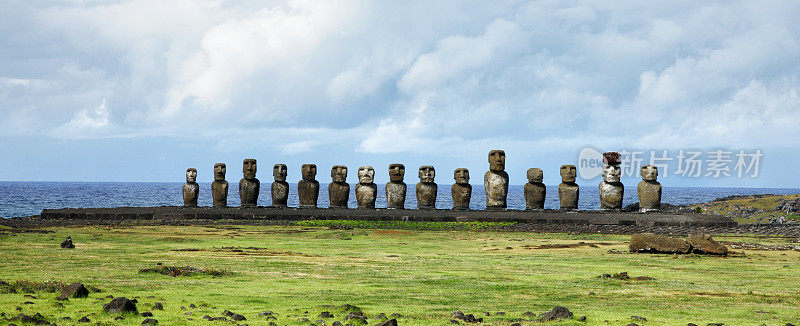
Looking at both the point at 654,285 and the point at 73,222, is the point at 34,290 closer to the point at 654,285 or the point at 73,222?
the point at 654,285

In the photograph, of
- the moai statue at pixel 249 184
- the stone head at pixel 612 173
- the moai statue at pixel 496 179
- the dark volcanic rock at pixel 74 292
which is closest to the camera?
the dark volcanic rock at pixel 74 292

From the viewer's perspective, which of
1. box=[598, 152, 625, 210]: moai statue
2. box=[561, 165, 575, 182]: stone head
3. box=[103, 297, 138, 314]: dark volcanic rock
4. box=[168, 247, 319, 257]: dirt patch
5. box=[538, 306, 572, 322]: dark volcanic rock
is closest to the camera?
box=[103, 297, 138, 314]: dark volcanic rock

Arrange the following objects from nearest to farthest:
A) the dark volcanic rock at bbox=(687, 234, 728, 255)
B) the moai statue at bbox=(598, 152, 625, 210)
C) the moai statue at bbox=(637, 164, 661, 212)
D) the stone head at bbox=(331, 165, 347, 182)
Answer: the dark volcanic rock at bbox=(687, 234, 728, 255) → the moai statue at bbox=(637, 164, 661, 212) → the moai statue at bbox=(598, 152, 625, 210) → the stone head at bbox=(331, 165, 347, 182)

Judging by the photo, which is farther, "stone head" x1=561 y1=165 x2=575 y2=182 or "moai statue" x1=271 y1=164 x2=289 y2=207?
"moai statue" x1=271 y1=164 x2=289 y2=207

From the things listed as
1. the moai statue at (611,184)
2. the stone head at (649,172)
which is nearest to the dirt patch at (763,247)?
the stone head at (649,172)

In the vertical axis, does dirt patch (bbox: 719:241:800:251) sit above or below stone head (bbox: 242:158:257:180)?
below

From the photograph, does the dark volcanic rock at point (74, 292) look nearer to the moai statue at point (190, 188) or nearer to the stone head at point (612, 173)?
the stone head at point (612, 173)

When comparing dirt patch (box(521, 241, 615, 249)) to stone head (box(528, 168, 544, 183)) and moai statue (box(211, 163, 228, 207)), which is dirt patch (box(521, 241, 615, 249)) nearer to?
stone head (box(528, 168, 544, 183))

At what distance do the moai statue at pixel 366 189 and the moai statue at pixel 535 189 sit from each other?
18.9 feet

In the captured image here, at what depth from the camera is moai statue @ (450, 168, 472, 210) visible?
29.0 m

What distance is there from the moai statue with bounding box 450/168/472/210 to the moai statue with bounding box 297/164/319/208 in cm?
541

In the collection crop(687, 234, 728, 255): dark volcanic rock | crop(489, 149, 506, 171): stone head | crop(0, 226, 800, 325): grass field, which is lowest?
crop(0, 226, 800, 325): grass field

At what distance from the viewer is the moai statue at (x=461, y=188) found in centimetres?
2895

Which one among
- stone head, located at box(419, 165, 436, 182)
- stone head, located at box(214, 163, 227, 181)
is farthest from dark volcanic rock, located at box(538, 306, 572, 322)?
stone head, located at box(214, 163, 227, 181)
